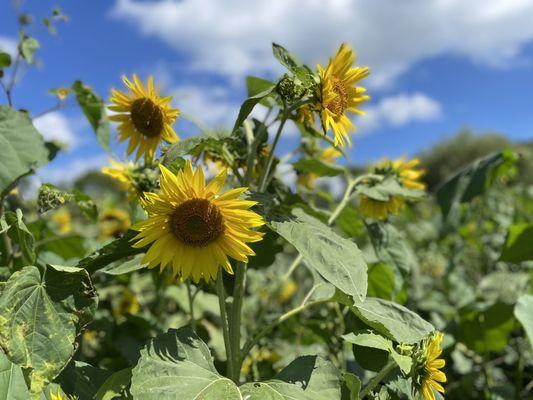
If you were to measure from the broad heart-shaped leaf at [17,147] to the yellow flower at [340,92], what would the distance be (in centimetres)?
91

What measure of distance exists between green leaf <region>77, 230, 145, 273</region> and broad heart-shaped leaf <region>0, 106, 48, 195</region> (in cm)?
42

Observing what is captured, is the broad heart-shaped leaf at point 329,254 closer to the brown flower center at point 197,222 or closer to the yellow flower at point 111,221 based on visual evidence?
the brown flower center at point 197,222

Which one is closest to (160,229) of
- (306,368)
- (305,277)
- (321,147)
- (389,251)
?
(306,368)

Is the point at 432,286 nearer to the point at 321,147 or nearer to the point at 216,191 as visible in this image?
the point at 321,147

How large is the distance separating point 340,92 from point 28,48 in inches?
54.0

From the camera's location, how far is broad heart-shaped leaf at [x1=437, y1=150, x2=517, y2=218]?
2479 mm

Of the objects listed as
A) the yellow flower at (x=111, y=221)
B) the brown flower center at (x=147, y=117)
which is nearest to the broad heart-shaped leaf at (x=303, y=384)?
the brown flower center at (x=147, y=117)

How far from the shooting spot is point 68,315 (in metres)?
1.28

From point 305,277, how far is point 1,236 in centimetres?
421

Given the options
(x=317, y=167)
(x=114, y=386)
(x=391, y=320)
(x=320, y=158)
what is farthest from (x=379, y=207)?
(x=114, y=386)

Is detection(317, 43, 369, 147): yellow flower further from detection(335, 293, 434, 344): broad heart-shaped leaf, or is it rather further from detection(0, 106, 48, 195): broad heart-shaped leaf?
detection(0, 106, 48, 195): broad heart-shaped leaf

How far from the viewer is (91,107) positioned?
2229mm

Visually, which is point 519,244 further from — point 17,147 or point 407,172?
point 17,147

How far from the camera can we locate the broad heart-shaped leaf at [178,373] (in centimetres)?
118
